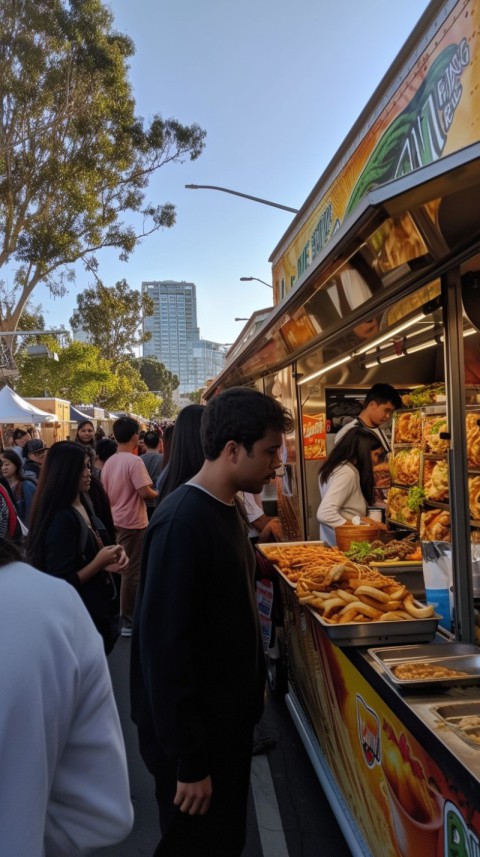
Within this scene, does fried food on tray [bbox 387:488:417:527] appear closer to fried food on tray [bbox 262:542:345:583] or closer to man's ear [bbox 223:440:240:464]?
fried food on tray [bbox 262:542:345:583]

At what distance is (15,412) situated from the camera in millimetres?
16797

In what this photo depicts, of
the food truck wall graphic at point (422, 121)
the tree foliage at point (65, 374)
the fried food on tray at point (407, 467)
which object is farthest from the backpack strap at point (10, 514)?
the tree foliage at point (65, 374)

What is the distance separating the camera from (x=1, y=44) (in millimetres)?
21359

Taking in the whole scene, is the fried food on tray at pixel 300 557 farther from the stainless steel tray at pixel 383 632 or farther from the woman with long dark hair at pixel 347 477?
the stainless steel tray at pixel 383 632

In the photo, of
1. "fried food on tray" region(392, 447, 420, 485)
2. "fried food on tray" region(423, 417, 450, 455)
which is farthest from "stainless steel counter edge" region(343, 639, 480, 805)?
"fried food on tray" region(392, 447, 420, 485)

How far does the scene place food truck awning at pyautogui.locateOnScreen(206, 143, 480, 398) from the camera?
1.76 metres

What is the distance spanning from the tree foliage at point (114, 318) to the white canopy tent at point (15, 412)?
27103 mm

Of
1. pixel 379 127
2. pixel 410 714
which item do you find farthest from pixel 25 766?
pixel 379 127

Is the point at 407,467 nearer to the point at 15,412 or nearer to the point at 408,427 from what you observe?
the point at 408,427

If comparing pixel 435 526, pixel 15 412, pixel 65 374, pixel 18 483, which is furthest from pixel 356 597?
pixel 65 374

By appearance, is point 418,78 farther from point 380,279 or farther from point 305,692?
point 305,692

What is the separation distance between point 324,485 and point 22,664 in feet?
14.2

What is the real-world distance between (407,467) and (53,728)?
4795 millimetres

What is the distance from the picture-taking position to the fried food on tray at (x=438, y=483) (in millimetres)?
4770
